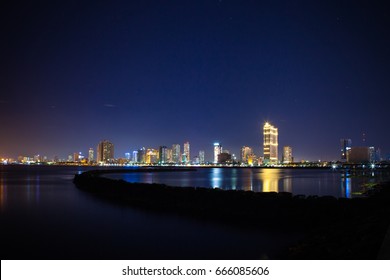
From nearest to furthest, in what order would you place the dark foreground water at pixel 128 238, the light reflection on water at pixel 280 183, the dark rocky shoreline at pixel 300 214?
the dark rocky shoreline at pixel 300 214 → the dark foreground water at pixel 128 238 → the light reflection on water at pixel 280 183

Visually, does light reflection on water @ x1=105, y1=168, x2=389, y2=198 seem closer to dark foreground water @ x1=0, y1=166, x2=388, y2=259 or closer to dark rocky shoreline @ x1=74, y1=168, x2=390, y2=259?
dark rocky shoreline @ x1=74, y1=168, x2=390, y2=259

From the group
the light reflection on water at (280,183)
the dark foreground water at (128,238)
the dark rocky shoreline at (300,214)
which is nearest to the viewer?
the dark rocky shoreline at (300,214)

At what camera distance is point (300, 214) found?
13742mm

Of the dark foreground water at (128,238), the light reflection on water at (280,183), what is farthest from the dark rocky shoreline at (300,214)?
the light reflection on water at (280,183)

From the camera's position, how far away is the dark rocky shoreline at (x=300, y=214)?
7.84 meters

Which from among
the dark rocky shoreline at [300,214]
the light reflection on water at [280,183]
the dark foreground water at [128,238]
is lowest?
the light reflection on water at [280,183]

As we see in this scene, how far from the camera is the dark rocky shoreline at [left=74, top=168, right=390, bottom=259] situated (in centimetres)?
784

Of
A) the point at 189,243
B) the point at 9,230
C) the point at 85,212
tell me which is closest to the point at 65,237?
the point at 9,230

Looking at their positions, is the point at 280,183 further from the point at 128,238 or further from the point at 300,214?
the point at 128,238

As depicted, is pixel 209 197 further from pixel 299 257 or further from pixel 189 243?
pixel 299 257

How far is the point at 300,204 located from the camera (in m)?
14.2

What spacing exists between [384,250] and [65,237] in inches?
372

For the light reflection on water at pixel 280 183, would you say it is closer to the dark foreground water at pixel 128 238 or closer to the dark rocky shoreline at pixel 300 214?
the dark rocky shoreline at pixel 300 214
